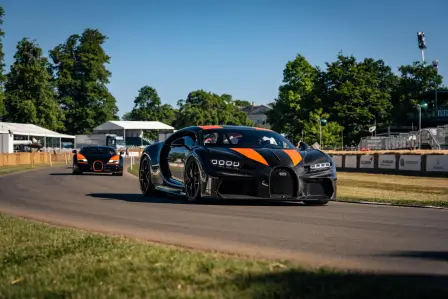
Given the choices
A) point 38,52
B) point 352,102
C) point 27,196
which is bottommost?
point 27,196

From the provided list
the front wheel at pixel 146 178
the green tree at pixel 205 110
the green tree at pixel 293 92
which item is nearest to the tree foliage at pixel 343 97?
the green tree at pixel 293 92

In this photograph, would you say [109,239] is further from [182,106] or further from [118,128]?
[182,106]

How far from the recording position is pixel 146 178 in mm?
14023

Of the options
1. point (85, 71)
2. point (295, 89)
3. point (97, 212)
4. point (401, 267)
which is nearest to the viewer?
point (401, 267)

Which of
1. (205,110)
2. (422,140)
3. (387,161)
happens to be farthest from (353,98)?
(205,110)

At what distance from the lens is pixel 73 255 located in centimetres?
566

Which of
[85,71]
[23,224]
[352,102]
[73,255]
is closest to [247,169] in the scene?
[23,224]

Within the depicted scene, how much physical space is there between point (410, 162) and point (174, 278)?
3435 cm

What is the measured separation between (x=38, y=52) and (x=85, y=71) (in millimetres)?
18247

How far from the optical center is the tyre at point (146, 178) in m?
13.8

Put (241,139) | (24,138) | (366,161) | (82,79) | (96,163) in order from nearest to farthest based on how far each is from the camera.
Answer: (241,139), (96,163), (366,161), (24,138), (82,79)

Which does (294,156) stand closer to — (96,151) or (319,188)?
(319,188)

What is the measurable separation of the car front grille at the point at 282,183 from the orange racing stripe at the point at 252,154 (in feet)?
0.88

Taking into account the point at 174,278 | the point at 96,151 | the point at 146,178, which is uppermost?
the point at 96,151
